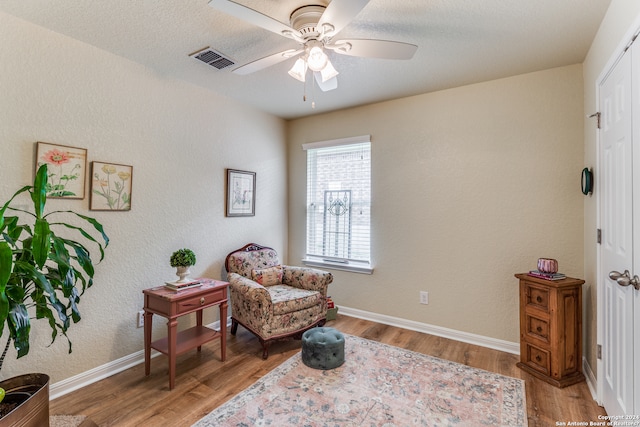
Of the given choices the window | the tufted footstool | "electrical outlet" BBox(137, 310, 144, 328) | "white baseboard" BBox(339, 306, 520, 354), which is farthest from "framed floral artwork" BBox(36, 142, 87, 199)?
"white baseboard" BBox(339, 306, 520, 354)

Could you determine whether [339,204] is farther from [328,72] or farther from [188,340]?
[188,340]

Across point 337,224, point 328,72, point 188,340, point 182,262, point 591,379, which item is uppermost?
point 328,72

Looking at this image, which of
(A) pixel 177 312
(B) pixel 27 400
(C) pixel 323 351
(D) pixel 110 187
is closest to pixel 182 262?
(A) pixel 177 312

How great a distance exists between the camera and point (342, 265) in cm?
376

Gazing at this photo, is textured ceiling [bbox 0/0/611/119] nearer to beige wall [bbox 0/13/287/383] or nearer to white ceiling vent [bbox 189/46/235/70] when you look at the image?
white ceiling vent [bbox 189/46/235/70]

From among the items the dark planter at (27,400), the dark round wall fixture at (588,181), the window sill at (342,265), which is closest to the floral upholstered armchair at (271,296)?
the window sill at (342,265)

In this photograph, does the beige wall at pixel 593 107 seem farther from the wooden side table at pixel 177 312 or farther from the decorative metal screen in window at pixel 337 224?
the wooden side table at pixel 177 312

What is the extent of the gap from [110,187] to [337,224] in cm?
241

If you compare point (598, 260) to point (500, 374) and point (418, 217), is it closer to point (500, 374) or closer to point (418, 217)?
point (500, 374)

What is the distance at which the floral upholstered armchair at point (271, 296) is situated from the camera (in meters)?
2.63

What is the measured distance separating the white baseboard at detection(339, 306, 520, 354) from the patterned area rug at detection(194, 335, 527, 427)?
1.82 feet

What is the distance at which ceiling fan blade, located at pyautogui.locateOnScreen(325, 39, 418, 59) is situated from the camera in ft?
5.75

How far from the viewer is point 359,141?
362 cm

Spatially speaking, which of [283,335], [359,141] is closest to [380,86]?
[359,141]
